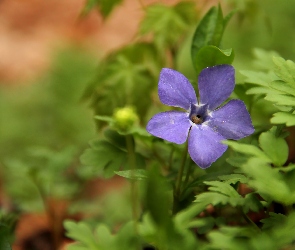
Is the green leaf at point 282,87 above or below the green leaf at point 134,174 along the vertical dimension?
above

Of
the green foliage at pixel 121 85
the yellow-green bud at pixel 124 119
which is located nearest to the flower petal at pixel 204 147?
the yellow-green bud at pixel 124 119

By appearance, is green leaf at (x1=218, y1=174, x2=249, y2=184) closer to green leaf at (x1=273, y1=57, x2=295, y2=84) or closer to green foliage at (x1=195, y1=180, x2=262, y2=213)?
green foliage at (x1=195, y1=180, x2=262, y2=213)

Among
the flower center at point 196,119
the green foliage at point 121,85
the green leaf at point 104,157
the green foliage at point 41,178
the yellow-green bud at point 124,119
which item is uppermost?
the yellow-green bud at point 124,119

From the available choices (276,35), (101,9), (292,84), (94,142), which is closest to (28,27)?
(276,35)

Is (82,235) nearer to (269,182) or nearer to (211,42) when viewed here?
(269,182)

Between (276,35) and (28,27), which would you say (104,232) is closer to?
(276,35)

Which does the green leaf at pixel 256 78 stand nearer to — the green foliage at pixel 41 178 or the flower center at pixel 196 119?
the flower center at pixel 196 119

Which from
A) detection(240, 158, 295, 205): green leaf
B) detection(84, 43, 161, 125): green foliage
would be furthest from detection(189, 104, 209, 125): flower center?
detection(84, 43, 161, 125): green foliage
